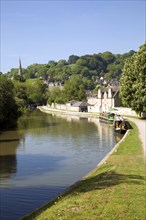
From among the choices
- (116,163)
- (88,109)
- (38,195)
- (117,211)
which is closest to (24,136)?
(116,163)

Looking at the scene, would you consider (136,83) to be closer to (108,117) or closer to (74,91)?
(108,117)

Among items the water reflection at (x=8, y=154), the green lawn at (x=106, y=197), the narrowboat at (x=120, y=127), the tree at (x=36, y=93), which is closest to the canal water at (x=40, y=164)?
the water reflection at (x=8, y=154)

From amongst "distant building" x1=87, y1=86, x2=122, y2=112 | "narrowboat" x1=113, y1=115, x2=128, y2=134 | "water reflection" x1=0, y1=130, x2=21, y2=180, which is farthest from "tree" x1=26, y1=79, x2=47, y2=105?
"water reflection" x1=0, y1=130, x2=21, y2=180

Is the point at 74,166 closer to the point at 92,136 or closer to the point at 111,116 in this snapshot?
the point at 92,136

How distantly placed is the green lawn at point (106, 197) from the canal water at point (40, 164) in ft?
6.45

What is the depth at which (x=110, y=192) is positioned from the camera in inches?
753

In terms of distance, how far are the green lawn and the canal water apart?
6.45 ft

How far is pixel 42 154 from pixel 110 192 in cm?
1849

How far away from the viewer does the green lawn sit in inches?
612

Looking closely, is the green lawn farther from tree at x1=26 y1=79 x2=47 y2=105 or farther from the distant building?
tree at x1=26 y1=79 x2=47 y2=105

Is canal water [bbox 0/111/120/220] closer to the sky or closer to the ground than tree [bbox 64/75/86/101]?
closer to the ground

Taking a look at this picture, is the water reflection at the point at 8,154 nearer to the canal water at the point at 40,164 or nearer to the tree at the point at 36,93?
the canal water at the point at 40,164

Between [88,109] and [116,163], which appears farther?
[88,109]

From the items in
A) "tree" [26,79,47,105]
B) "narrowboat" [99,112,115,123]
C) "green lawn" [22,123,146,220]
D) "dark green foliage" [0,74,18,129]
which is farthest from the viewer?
"tree" [26,79,47,105]
